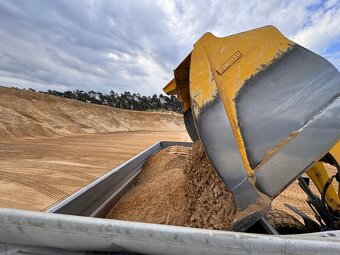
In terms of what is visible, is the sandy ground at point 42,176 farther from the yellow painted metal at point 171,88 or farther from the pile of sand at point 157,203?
the yellow painted metal at point 171,88

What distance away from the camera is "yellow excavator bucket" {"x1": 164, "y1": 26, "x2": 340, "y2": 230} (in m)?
1.34

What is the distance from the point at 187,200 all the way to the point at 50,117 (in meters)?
16.5

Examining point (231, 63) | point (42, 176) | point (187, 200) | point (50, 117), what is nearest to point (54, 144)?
point (42, 176)

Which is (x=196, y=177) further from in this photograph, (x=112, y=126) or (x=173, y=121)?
(x=173, y=121)

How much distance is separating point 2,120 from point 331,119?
13433 mm

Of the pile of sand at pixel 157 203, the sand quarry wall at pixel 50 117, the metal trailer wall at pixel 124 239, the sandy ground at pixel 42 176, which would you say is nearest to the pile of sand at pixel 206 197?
the pile of sand at pixel 157 203

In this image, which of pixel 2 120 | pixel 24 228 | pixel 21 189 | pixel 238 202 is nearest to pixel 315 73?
pixel 238 202

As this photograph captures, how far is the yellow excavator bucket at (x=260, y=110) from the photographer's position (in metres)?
1.34

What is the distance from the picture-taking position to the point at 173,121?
36.8 meters

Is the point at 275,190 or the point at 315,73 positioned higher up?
the point at 315,73

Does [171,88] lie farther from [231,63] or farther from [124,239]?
[124,239]

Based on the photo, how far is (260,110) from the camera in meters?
1.53

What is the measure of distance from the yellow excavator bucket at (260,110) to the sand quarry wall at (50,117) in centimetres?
1120

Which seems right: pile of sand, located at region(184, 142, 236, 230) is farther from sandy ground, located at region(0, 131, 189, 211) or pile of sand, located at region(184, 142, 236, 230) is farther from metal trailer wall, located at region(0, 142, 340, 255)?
sandy ground, located at region(0, 131, 189, 211)
